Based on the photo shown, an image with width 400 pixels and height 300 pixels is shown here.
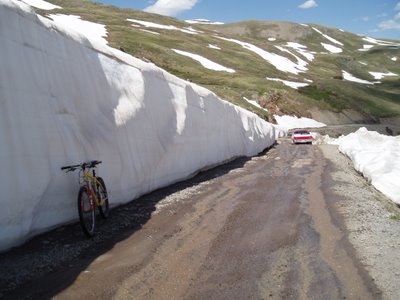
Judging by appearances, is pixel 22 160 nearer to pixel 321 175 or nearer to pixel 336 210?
pixel 336 210

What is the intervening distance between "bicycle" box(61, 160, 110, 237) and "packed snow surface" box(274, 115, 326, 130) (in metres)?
50.6

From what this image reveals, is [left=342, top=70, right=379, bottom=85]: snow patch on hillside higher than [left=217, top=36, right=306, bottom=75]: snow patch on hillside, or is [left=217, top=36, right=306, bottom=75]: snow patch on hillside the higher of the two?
[left=217, top=36, right=306, bottom=75]: snow patch on hillside

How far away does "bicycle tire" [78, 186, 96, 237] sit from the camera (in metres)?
7.08

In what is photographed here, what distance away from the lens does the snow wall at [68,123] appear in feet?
22.1

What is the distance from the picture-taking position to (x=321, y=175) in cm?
1645

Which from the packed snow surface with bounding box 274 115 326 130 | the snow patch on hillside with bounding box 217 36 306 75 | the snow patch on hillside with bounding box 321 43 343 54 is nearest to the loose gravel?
the packed snow surface with bounding box 274 115 326 130

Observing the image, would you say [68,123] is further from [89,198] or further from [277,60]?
[277,60]

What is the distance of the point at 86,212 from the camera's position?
7375mm

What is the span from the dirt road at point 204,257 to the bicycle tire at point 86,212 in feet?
0.70

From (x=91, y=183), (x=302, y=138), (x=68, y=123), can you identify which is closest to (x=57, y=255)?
(x=91, y=183)

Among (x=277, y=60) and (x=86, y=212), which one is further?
(x=277, y=60)

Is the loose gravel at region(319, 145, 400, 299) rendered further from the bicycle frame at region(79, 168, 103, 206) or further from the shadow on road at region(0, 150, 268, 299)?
the bicycle frame at region(79, 168, 103, 206)

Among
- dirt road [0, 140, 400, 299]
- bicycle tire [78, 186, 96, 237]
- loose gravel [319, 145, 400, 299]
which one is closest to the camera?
dirt road [0, 140, 400, 299]

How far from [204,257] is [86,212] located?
7.37ft
